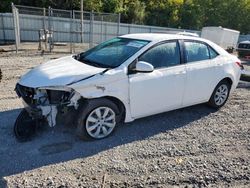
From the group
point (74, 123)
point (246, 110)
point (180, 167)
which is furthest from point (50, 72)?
point (246, 110)

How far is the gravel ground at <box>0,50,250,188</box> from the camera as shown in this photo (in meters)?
3.70

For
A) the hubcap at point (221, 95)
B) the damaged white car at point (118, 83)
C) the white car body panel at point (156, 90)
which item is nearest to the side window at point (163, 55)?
the damaged white car at point (118, 83)

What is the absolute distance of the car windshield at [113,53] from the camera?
4.92 m

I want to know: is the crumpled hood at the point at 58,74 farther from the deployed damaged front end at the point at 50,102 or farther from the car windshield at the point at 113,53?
the car windshield at the point at 113,53

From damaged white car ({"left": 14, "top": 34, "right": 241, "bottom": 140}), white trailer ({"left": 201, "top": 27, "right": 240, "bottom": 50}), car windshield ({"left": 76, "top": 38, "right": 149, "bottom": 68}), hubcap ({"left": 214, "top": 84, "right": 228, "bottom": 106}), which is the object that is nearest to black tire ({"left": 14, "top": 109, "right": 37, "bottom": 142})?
damaged white car ({"left": 14, "top": 34, "right": 241, "bottom": 140})

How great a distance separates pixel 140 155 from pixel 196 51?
2.56 m

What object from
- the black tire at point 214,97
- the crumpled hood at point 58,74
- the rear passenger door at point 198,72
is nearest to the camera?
the crumpled hood at point 58,74

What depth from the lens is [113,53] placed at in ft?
17.1

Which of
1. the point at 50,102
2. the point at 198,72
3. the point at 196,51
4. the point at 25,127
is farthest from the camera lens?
the point at 196,51

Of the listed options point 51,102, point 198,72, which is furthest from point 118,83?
point 198,72

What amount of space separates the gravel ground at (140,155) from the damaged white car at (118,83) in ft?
1.00

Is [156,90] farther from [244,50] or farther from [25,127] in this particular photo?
[244,50]

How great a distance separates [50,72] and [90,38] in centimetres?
1147

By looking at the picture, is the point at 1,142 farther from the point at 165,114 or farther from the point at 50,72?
the point at 165,114
